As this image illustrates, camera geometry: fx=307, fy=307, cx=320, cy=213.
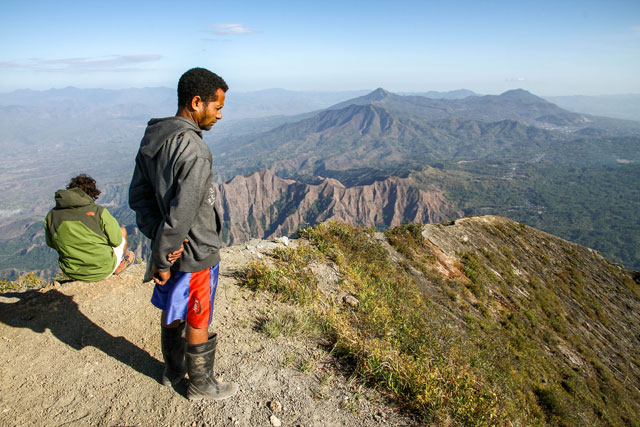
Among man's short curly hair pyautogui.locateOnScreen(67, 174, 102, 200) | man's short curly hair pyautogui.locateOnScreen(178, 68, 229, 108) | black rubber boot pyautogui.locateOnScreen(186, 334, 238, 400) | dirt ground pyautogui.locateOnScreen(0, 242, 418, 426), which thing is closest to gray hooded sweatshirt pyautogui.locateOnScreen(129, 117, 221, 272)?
man's short curly hair pyautogui.locateOnScreen(178, 68, 229, 108)

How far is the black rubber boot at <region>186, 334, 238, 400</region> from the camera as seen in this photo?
3.41 metres

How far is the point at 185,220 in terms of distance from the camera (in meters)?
2.81

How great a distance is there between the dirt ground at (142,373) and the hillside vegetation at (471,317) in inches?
17.6

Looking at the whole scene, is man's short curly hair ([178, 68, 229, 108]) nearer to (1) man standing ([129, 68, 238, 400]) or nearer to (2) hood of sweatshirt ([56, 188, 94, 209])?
(1) man standing ([129, 68, 238, 400])

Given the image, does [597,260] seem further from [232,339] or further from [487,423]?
[232,339]

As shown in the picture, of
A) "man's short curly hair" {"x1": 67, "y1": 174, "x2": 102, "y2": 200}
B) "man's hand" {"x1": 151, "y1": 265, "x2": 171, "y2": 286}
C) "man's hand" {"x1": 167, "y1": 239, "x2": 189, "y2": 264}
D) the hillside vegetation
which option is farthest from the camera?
"man's short curly hair" {"x1": 67, "y1": 174, "x2": 102, "y2": 200}

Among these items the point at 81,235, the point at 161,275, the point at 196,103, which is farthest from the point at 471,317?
the point at 81,235

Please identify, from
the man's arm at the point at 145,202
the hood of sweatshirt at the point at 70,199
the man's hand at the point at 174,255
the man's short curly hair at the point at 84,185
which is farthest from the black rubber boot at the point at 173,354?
the man's short curly hair at the point at 84,185

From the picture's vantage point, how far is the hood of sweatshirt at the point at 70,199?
5.24 m

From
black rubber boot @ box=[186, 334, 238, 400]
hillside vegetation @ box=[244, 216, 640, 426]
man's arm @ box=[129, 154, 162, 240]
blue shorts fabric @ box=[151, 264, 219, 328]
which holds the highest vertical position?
man's arm @ box=[129, 154, 162, 240]

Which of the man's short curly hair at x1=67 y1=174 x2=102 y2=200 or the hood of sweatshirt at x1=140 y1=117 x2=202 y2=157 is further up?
the hood of sweatshirt at x1=140 y1=117 x2=202 y2=157

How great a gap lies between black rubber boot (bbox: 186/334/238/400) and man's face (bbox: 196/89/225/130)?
7.89 ft

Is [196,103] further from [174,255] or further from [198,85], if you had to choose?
[174,255]

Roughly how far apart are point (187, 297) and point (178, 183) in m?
1.30
